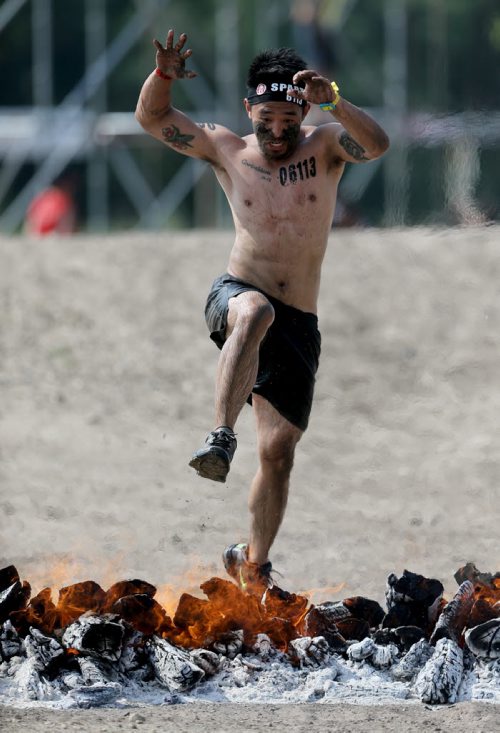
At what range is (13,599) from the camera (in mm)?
5348

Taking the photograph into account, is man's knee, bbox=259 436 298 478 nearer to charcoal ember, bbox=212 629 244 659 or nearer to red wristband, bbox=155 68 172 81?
charcoal ember, bbox=212 629 244 659

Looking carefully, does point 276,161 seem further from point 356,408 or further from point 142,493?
point 356,408

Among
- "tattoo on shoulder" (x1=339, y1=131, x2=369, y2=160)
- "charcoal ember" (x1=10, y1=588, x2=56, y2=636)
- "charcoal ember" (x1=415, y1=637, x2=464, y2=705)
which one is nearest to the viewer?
"charcoal ember" (x1=415, y1=637, x2=464, y2=705)

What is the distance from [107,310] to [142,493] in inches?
165

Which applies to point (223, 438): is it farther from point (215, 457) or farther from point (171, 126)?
point (171, 126)

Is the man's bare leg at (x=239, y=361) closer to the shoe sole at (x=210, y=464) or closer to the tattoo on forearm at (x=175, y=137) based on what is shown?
the shoe sole at (x=210, y=464)

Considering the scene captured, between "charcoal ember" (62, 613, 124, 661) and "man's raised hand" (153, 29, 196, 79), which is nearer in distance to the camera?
"charcoal ember" (62, 613, 124, 661)

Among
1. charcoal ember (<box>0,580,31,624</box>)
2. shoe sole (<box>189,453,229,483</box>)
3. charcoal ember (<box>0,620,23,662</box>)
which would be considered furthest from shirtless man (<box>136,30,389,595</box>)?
charcoal ember (<box>0,620,23,662</box>)

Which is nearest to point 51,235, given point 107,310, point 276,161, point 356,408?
point 107,310

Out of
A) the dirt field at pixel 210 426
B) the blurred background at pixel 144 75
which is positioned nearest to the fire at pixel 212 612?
the dirt field at pixel 210 426

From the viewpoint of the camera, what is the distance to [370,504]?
29.7 feet

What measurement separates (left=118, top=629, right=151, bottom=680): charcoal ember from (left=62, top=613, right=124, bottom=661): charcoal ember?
0.03 metres

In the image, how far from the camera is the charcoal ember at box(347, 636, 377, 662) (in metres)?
5.23

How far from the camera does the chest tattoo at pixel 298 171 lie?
228 inches
